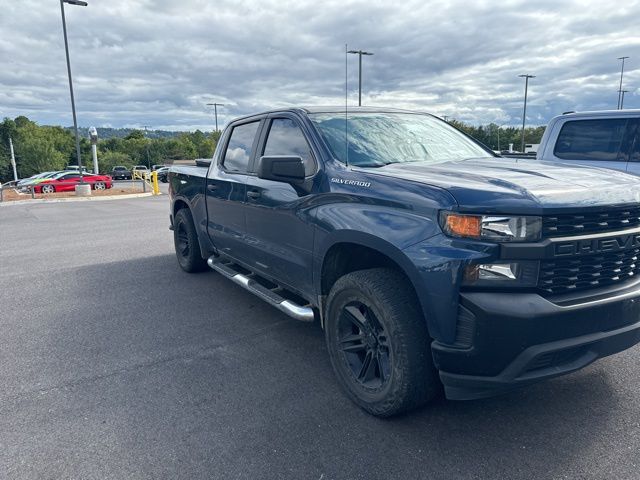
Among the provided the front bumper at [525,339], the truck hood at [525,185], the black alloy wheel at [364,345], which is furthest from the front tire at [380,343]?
the truck hood at [525,185]

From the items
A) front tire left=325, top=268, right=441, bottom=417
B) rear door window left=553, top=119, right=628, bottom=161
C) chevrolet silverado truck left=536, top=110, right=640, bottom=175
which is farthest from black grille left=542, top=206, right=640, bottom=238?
rear door window left=553, top=119, right=628, bottom=161

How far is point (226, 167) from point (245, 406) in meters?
2.64

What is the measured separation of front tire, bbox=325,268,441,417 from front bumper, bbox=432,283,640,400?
178 millimetres

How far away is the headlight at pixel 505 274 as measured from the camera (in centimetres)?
227

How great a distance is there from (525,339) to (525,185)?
2.55 ft

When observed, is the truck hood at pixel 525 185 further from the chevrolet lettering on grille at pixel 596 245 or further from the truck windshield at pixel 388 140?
the truck windshield at pixel 388 140

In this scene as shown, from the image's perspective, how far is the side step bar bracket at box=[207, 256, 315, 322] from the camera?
3.45 metres

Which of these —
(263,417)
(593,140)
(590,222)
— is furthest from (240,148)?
(593,140)

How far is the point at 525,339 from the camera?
7.40 ft

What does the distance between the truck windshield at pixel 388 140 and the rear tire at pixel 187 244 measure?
2.81 metres

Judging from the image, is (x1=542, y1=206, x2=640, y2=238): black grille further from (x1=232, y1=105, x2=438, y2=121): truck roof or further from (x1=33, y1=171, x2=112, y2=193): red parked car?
(x1=33, y1=171, x2=112, y2=193): red parked car

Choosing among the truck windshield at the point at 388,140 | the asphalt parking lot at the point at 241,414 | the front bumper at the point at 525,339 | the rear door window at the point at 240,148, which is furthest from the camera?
the rear door window at the point at 240,148

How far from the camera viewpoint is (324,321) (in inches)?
129

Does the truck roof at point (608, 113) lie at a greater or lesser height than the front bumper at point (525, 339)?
greater
